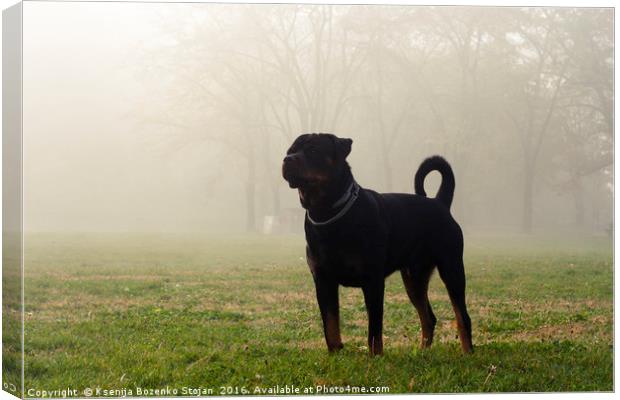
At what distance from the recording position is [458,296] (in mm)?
6039

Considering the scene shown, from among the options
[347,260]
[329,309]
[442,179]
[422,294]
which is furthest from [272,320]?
[442,179]

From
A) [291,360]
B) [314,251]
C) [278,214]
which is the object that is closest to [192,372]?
[291,360]

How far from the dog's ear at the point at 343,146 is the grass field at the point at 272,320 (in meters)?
1.32

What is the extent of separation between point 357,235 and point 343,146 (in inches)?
24.0

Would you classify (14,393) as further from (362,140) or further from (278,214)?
(362,140)

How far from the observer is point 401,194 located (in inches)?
238

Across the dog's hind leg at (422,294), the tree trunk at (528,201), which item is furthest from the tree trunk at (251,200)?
the tree trunk at (528,201)

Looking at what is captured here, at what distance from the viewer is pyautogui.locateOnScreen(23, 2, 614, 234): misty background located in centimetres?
627

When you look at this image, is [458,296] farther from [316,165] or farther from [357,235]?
[316,165]

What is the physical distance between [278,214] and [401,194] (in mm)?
1485

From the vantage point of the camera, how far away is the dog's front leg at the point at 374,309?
213 inches

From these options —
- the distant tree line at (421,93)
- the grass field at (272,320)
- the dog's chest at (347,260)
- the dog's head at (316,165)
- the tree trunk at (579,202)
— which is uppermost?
the distant tree line at (421,93)

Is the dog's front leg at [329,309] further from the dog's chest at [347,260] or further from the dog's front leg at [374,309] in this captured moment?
the dog's front leg at [374,309]

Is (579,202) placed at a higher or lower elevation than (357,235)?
higher
